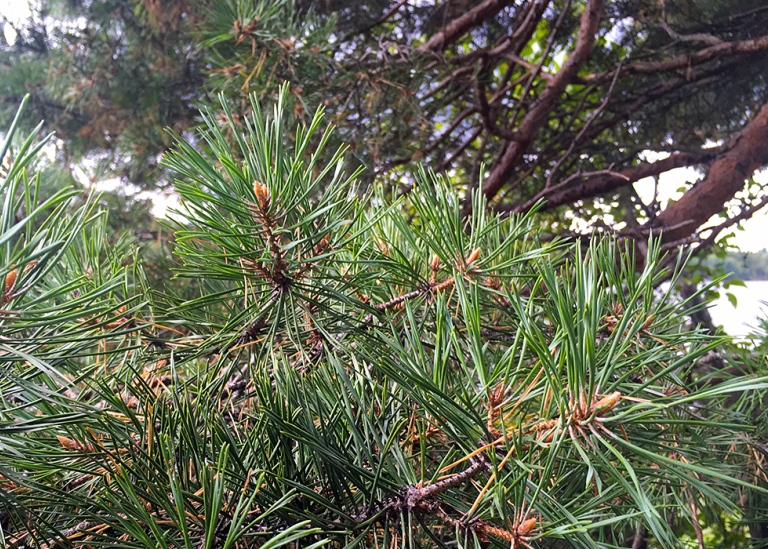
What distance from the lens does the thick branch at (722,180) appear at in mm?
890

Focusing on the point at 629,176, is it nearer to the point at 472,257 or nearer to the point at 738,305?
the point at 738,305

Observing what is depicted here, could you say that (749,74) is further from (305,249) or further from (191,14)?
(191,14)

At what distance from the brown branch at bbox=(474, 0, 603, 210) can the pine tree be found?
2.30 ft

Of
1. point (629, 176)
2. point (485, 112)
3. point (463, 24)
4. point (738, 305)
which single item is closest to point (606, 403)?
point (485, 112)

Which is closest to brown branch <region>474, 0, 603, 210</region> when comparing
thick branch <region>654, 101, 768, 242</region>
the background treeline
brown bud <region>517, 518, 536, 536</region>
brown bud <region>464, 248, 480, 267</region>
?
thick branch <region>654, 101, 768, 242</region>

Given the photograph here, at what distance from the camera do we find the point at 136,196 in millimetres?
1437

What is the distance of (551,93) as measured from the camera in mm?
915

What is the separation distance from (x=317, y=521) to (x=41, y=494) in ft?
0.45

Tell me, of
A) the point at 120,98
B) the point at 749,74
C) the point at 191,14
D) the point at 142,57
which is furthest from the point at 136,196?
the point at 749,74

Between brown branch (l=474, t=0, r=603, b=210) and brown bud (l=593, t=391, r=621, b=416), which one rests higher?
brown branch (l=474, t=0, r=603, b=210)

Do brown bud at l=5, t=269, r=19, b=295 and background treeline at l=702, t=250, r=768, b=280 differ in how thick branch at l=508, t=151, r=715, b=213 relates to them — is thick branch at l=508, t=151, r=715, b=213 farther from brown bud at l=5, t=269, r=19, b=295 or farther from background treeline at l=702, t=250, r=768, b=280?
brown bud at l=5, t=269, r=19, b=295

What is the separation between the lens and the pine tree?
170mm

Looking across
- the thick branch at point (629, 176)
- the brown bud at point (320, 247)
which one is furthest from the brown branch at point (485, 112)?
the brown bud at point (320, 247)

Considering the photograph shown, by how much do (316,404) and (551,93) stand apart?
34.6 inches
